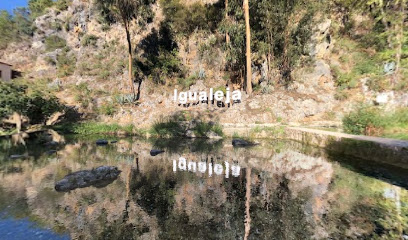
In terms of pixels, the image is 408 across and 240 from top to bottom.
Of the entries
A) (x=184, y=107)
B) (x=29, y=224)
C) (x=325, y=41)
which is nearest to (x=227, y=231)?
(x=29, y=224)

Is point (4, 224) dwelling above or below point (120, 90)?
below

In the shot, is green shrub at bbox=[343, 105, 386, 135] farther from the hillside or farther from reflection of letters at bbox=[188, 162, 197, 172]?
reflection of letters at bbox=[188, 162, 197, 172]

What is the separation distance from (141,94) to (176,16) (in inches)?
477

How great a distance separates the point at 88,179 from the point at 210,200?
15.4ft

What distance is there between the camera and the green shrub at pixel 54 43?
4228cm

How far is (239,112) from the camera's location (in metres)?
21.5

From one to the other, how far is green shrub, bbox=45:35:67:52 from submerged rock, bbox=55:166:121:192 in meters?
42.0

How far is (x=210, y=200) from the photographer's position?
700 centimetres

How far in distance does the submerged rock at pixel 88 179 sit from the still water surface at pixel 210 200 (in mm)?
133

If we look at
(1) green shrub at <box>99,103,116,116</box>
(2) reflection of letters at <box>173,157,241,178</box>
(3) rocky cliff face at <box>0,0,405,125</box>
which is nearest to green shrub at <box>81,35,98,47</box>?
(3) rocky cliff face at <box>0,0,405,125</box>

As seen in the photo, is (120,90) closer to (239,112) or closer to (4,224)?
(239,112)

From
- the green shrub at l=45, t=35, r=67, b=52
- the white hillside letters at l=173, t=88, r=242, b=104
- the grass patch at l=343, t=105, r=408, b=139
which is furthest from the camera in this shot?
the green shrub at l=45, t=35, r=67, b=52

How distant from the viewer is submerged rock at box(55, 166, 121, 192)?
26.2 feet

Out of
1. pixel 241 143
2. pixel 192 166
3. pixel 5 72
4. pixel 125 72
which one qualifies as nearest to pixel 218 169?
pixel 192 166
